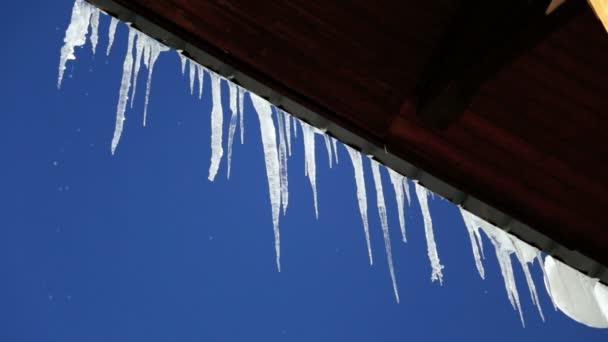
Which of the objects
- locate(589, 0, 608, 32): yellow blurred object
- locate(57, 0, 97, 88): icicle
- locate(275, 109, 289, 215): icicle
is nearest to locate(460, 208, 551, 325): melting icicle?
locate(275, 109, 289, 215): icicle

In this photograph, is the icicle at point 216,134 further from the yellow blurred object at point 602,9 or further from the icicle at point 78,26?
the yellow blurred object at point 602,9

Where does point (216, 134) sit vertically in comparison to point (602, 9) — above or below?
above

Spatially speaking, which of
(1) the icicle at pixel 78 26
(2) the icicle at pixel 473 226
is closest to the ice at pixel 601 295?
(2) the icicle at pixel 473 226

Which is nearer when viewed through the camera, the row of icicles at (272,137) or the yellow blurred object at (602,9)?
the yellow blurred object at (602,9)

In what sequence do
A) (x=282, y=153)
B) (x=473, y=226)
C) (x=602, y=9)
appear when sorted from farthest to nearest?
1. (x=282, y=153)
2. (x=473, y=226)
3. (x=602, y=9)

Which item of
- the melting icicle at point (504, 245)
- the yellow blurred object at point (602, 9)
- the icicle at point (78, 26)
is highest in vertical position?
the icicle at point (78, 26)

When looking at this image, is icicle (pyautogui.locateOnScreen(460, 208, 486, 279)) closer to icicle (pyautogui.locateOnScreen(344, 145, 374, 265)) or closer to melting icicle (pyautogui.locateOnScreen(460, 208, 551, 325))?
melting icicle (pyautogui.locateOnScreen(460, 208, 551, 325))

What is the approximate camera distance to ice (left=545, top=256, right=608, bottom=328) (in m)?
3.83

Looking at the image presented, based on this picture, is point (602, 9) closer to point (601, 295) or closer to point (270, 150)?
point (601, 295)

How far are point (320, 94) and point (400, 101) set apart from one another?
389 mm

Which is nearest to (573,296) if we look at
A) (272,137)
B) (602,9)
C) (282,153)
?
(282,153)

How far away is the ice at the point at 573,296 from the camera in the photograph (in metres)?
3.83

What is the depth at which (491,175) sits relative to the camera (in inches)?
123

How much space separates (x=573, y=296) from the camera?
4.00m
